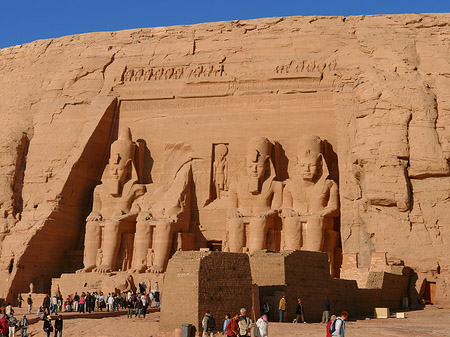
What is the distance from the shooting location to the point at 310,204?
19.5 meters

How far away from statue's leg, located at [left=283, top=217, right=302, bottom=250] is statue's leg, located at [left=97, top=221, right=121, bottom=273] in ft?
15.8

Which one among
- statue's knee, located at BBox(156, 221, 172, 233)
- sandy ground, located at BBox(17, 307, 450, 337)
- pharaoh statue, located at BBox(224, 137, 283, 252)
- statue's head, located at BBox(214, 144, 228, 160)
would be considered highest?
statue's head, located at BBox(214, 144, 228, 160)

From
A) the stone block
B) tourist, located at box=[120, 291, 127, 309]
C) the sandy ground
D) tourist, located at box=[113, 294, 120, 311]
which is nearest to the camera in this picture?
the sandy ground

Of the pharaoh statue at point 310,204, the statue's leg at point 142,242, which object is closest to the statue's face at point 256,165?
the pharaoh statue at point 310,204

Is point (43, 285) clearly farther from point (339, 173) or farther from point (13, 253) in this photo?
point (339, 173)

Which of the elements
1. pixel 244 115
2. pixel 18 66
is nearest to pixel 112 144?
pixel 244 115

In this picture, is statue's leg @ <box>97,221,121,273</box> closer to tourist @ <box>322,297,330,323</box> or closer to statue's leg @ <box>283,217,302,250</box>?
statue's leg @ <box>283,217,302,250</box>

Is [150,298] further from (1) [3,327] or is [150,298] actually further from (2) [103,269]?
(1) [3,327]

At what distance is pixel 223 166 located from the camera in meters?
21.1

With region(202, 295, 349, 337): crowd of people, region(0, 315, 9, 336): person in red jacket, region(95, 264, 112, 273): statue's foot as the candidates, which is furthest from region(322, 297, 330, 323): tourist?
region(95, 264, 112, 273): statue's foot

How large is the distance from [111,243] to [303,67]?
7657 mm

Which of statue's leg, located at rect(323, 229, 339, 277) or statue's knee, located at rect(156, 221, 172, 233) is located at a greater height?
statue's knee, located at rect(156, 221, 172, 233)

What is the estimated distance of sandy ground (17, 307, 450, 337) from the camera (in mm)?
11664

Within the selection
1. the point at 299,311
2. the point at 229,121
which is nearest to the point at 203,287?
the point at 299,311
